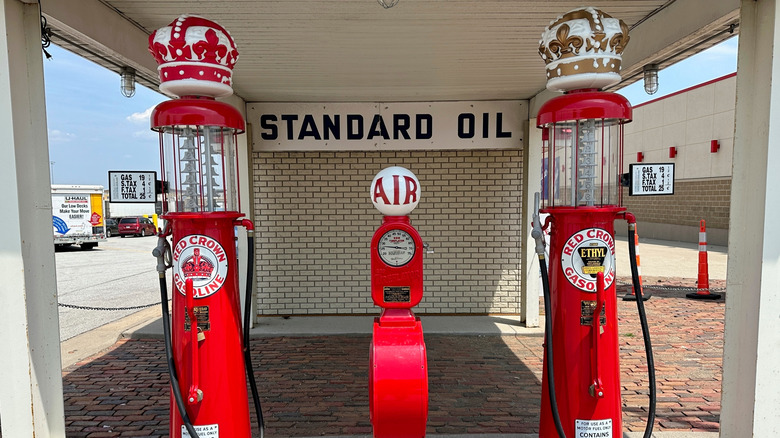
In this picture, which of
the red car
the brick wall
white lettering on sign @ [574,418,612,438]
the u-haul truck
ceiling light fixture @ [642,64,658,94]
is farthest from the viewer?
the red car

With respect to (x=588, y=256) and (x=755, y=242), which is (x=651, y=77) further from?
(x=588, y=256)

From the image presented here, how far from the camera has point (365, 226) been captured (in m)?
7.09

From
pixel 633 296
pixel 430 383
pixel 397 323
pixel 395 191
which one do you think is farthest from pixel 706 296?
pixel 395 191

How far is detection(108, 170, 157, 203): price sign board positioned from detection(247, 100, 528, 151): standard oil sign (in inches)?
89.9

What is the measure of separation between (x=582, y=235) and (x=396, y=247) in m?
1.17

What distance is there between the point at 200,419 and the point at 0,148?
191 cm

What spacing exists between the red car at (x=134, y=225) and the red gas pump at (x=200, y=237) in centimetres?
2792

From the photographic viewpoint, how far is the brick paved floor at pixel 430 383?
394cm

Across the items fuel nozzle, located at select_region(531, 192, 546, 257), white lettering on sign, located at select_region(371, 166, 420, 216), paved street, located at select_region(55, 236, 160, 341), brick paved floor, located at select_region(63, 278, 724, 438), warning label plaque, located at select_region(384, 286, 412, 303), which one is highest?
white lettering on sign, located at select_region(371, 166, 420, 216)

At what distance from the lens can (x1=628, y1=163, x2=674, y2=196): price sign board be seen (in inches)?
157

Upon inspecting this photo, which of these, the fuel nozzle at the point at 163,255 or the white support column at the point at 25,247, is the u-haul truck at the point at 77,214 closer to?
the white support column at the point at 25,247

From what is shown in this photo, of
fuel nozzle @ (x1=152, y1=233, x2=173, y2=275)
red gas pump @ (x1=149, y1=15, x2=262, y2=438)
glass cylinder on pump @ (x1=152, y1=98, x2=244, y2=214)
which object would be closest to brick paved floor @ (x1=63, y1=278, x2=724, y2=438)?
red gas pump @ (x1=149, y1=15, x2=262, y2=438)

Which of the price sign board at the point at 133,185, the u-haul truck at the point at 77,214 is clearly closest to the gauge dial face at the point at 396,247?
A: the price sign board at the point at 133,185

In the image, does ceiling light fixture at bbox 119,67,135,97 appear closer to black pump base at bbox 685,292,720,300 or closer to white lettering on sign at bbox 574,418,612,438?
white lettering on sign at bbox 574,418,612,438
